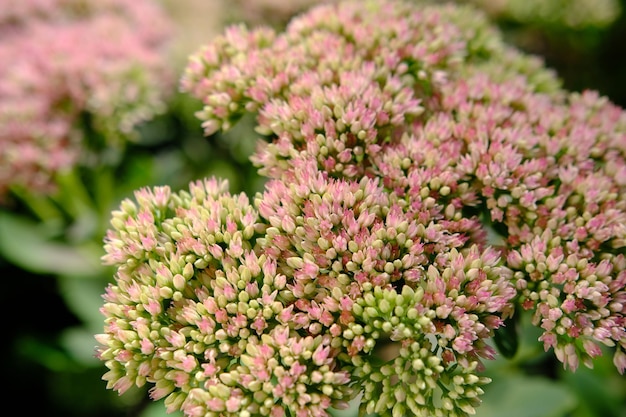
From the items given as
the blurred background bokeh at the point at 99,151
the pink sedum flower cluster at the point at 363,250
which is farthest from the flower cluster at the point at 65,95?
the pink sedum flower cluster at the point at 363,250

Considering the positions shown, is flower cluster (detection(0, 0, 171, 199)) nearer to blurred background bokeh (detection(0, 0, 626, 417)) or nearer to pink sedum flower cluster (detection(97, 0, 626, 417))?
blurred background bokeh (detection(0, 0, 626, 417))

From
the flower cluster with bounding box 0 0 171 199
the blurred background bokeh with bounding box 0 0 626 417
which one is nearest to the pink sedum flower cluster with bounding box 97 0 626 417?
the blurred background bokeh with bounding box 0 0 626 417

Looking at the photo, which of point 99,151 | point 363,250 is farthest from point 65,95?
point 363,250

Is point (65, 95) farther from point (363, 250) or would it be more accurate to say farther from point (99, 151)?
point (363, 250)

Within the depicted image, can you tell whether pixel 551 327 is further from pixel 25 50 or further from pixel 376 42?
pixel 25 50

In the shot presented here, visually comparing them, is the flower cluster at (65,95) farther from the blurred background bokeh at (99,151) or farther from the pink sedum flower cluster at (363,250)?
the pink sedum flower cluster at (363,250)
